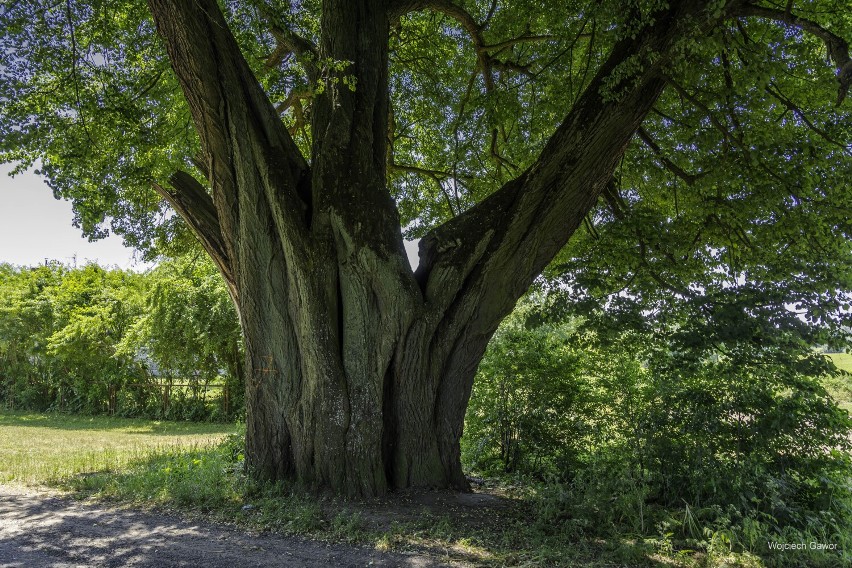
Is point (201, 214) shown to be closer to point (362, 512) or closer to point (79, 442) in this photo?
point (362, 512)

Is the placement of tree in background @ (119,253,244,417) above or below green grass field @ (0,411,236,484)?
above

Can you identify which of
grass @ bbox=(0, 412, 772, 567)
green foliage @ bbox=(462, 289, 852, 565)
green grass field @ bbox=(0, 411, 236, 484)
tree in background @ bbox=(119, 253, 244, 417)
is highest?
tree in background @ bbox=(119, 253, 244, 417)

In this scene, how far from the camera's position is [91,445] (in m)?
11.6

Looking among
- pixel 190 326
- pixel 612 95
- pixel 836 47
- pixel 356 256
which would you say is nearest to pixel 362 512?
pixel 356 256

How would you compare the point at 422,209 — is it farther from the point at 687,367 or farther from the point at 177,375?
the point at 177,375

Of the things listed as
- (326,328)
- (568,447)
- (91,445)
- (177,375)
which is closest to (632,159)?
(568,447)

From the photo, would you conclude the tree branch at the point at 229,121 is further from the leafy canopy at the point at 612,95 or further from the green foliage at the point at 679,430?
the green foliage at the point at 679,430

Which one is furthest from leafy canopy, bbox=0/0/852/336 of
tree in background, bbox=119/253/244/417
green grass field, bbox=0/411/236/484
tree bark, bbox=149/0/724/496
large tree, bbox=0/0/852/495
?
tree in background, bbox=119/253/244/417

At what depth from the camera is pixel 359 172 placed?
243 inches

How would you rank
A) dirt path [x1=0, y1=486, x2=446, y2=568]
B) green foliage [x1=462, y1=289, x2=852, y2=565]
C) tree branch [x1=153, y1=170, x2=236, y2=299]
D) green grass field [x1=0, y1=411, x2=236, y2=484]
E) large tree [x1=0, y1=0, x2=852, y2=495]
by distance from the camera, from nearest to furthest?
dirt path [x1=0, y1=486, x2=446, y2=568] → green foliage [x1=462, y1=289, x2=852, y2=565] → large tree [x1=0, y1=0, x2=852, y2=495] → tree branch [x1=153, y1=170, x2=236, y2=299] → green grass field [x1=0, y1=411, x2=236, y2=484]

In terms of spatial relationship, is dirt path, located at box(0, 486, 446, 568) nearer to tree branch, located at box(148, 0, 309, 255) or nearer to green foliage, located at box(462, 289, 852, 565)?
green foliage, located at box(462, 289, 852, 565)

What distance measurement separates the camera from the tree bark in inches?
226

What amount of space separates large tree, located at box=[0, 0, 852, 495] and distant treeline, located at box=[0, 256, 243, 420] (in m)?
9.91

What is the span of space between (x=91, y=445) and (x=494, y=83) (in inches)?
450
